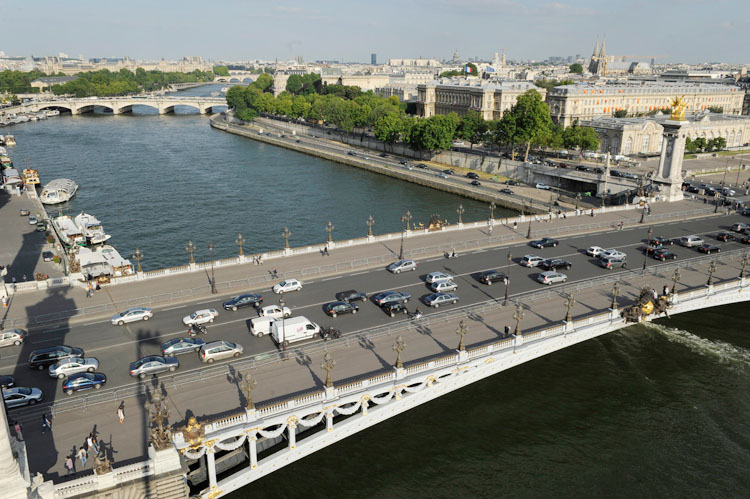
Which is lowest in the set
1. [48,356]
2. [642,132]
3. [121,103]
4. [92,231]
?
[92,231]

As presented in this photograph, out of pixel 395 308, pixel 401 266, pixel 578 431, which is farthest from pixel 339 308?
pixel 578 431

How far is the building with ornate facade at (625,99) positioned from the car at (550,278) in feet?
282

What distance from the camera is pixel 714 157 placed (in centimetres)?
10375

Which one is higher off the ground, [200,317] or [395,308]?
[395,308]

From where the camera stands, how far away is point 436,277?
3944cm

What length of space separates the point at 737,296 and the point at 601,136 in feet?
233

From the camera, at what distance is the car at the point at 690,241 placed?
157 ft

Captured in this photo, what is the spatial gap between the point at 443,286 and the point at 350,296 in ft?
20.8

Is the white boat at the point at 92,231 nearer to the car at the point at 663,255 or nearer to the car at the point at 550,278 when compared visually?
the car at the point at 550,278

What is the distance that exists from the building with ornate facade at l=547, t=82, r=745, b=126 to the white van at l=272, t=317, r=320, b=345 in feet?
330

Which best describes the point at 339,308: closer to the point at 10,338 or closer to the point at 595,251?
the point at 10,338

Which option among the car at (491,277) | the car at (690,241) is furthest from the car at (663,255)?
the car at (491,277)

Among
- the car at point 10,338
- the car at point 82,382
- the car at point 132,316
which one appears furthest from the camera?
the car at point 132,316

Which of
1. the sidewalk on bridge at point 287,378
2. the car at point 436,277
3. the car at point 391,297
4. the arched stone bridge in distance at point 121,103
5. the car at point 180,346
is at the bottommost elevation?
the sidewalk on bridge at point 287,378
